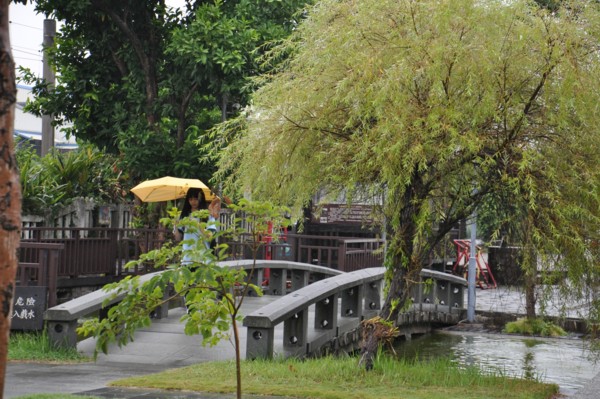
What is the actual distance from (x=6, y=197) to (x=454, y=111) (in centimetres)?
589

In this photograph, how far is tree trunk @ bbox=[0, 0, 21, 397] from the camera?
5.25 meters

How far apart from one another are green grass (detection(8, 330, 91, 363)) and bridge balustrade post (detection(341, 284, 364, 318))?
567 centimetres

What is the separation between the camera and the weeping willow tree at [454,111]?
33.5ft

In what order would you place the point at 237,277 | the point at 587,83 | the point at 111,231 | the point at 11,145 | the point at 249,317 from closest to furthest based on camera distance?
the point at 11,145 → the point at 237,277 → the point at 587,83 → the point at 249,317 → the point at 111,231

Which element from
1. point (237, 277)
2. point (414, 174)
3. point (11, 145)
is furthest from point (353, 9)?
point (11, 145)

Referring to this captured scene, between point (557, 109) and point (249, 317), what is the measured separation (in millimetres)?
4366

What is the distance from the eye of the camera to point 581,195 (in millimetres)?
10484

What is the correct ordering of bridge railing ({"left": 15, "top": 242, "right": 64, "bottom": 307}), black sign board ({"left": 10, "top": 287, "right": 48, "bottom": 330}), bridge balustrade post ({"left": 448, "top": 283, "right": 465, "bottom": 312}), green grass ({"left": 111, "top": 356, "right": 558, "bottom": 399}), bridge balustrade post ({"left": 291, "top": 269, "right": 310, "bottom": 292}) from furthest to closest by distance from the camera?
bridge balustrade post ({"left": 448, "top": 283, "right": 465, "bottom": 312}) → bridge balustrade post ({"left": 291, "top": 269, "right": 310, "bottom": 292}) → bridge railing ({"left": 15, "top": 242, "right": 64, "bottom": 307}) → black sign board ({"left": 10, "top": 287, "right": 48, "bottom": 330}) → green grass ({"left": 111, "top": 356, "right": 558, "bottom": 399})

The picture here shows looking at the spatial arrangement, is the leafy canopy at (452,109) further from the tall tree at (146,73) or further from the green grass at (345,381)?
the tall tree at (146,73)

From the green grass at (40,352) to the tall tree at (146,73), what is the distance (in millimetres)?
8494

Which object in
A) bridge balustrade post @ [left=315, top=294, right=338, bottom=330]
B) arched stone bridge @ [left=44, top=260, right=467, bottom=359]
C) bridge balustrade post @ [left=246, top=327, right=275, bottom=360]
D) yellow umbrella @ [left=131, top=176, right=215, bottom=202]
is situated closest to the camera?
→ bridge balustrade post @ [left=246, top=327, right=275, bottom=360]

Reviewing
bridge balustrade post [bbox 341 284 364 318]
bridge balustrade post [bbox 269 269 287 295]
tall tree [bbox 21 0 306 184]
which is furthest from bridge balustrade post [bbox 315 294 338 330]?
tall tree [bbox 21 0 306 184]

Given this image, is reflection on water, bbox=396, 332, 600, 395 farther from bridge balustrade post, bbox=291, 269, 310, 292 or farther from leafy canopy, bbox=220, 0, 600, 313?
leafy canopy, bbox=220, 0, 600, 313

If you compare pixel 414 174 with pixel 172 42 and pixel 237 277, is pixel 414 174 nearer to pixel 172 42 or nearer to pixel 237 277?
pixel 237 277
